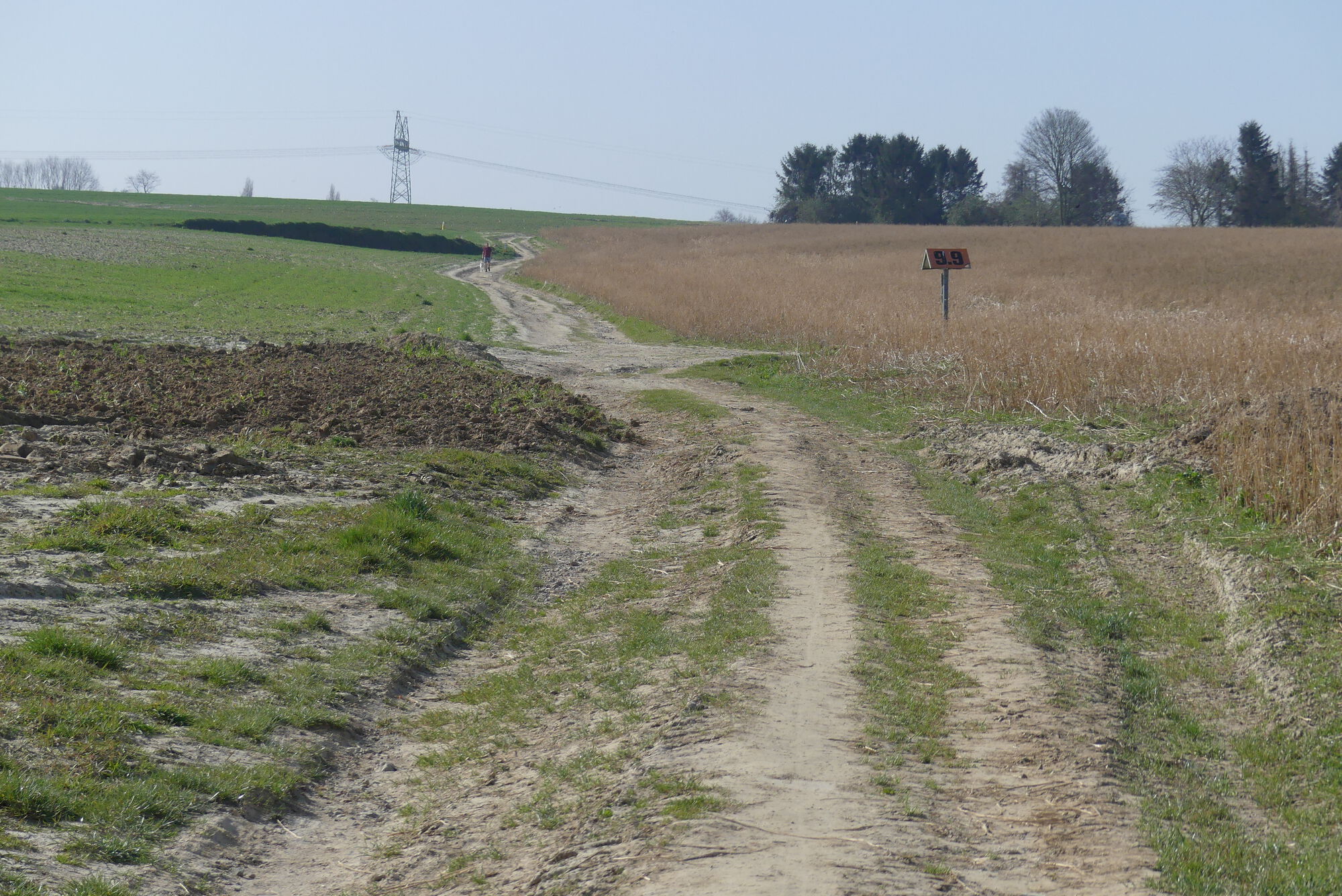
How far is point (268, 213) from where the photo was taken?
92.9 metres

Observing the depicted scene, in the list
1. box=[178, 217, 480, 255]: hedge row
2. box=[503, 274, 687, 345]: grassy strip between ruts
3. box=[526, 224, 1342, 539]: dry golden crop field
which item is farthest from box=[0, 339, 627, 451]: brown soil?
box=[178, 217, 480, 255]: hedge row

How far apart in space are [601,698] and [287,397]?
975 cm

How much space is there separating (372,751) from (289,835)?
99 cm

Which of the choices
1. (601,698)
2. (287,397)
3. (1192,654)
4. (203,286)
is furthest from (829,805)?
(203,286)

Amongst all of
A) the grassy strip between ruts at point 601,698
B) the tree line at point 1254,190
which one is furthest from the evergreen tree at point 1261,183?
the grassy strip between ruts at point 601,698

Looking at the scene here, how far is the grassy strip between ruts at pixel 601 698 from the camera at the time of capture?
4.86 metres

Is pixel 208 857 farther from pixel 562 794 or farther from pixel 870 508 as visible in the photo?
pixel 870 508

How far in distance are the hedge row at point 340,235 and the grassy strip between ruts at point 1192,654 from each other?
219ft

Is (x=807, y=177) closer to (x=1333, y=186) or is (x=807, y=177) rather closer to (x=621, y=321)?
(x=1333, y=186)

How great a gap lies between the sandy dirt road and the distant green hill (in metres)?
71.2

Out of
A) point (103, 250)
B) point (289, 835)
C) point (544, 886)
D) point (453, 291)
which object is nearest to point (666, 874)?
point (544, 886)

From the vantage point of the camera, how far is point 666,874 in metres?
4.10

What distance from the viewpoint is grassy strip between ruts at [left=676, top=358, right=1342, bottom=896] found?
4496mm

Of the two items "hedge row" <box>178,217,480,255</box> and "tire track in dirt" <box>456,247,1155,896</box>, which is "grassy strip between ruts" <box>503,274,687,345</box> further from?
"hedge row" <box>178,217,480,255</box>
